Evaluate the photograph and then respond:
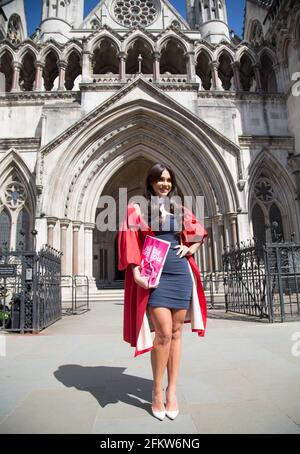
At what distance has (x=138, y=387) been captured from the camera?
124 inches

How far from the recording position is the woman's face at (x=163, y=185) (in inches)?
110

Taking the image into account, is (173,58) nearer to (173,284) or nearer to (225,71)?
(225,71)

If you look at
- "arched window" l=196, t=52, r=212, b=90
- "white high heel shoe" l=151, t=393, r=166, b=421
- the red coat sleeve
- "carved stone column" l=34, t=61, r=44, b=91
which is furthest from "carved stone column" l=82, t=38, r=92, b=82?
"white high heel shoe" l=151, t=393, r=166, b=421

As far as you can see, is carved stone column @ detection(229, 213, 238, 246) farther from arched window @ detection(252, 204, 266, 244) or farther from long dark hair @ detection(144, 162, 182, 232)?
long dark hair @ detection(144, 162, 182, 232)

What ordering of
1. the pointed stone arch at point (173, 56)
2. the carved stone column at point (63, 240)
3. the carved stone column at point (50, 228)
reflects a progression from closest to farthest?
the carved stone column at point (50, 228) < the carved stone column at point (63, 240) < the pointed stone arch at point (173, 56)

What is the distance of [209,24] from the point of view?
24.0m

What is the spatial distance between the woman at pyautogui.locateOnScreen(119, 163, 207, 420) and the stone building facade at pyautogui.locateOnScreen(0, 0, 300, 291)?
12.7 m

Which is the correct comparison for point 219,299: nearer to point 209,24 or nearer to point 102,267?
point 102,267

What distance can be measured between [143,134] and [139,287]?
16.0 m

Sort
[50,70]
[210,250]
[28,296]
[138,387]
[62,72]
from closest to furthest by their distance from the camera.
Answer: [138,387], [28,296], [210,250], [62,72], [50,70]

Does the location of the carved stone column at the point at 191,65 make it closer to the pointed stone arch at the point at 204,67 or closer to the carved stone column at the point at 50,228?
the pointed stone arch at the point at 204,67

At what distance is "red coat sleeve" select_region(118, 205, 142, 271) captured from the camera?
2.57 metres

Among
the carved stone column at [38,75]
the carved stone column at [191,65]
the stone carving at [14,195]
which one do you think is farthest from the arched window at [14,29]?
the carved stone column at [191,65]

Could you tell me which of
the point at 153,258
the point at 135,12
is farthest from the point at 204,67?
the point at 153,258
